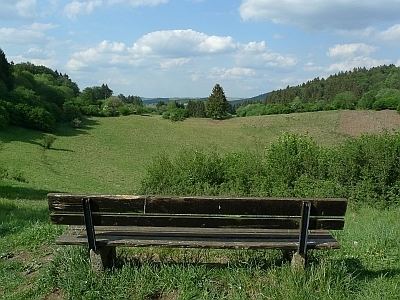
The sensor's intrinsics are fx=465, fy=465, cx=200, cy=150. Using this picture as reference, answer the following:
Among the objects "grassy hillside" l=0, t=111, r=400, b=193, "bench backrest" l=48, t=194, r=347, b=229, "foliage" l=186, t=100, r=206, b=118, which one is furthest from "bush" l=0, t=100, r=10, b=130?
"bench backrest" l=48, t=194, r=347, b=229

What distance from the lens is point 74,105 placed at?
8650 cm

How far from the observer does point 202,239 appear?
4.57m

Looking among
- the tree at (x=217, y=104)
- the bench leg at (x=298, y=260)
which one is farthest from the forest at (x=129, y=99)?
the bench leg at (x=298, y=260)

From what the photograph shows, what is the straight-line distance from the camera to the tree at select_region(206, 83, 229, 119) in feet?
312

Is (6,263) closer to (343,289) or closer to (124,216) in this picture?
(124,216)

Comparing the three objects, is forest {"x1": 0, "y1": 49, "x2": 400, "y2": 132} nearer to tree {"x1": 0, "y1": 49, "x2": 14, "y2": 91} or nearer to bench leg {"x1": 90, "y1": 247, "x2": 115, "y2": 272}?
tree {"x1": 0, "y1": 49, "x2": 14, "y2": 91}

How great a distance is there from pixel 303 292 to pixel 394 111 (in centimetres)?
8244

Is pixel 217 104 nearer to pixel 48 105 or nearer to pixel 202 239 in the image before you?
pixel 48 105

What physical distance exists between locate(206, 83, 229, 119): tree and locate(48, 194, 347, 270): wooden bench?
297 ft

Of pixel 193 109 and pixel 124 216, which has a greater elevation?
pixel 124 216

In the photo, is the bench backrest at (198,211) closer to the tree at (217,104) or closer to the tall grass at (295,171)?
the tall grass at (295,171)

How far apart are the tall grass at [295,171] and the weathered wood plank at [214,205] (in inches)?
595

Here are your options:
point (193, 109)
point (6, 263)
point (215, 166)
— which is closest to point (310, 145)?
point (215, 166)

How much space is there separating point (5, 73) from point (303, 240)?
82.2 metres
